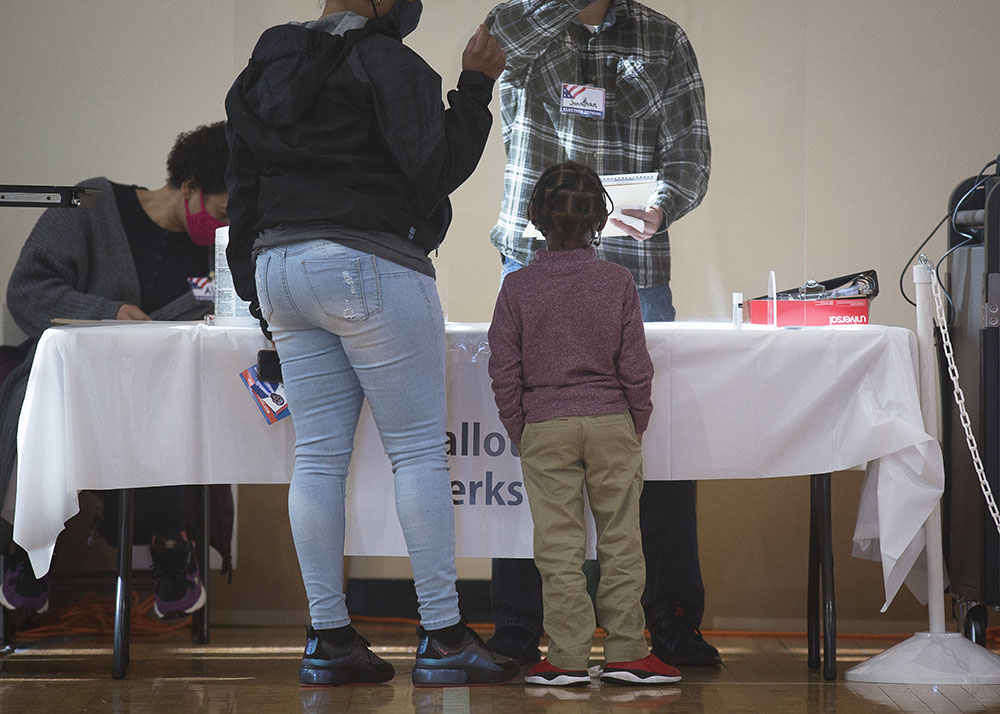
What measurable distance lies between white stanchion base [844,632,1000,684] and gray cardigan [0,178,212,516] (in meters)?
1.89

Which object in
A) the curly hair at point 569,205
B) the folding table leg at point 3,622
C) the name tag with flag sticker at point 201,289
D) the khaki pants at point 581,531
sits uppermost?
the curly hair at point 569,205

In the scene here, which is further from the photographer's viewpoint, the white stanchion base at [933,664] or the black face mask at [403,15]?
the white stanchion base at [933,664]

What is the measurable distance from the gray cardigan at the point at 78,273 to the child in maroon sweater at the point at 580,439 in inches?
47.9

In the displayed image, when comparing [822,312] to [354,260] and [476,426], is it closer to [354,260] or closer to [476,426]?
[476,426]

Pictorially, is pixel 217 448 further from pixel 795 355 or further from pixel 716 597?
pixel 716 597

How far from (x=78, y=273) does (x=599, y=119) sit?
142 cm

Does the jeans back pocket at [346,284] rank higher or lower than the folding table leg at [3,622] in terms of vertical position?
higher

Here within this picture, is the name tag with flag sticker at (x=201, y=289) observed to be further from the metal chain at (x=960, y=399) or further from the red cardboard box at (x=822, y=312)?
the metal chain at (x=960, y=399)

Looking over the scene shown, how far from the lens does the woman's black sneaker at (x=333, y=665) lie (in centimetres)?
204

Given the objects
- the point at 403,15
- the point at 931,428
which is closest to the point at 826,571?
the point at 931,428

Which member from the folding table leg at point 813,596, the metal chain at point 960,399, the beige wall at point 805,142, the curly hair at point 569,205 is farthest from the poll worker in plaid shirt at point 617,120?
the metal chain at point 960,399

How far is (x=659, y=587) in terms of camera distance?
8.09ft

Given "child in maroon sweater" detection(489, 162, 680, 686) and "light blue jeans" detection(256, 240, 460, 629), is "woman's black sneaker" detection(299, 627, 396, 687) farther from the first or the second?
"child in maroon sweater" detection(489, 162, 680, 686)

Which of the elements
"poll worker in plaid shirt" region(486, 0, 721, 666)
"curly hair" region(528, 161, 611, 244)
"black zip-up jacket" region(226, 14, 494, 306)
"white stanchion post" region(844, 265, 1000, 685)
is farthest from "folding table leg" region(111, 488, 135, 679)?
"white stanchion post" region(844, 265, 1000, 685)
